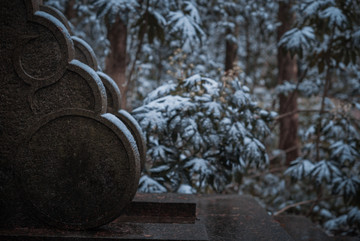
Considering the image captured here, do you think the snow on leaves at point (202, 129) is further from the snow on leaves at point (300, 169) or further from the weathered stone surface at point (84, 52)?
the snow on leaves at point (300, 169)

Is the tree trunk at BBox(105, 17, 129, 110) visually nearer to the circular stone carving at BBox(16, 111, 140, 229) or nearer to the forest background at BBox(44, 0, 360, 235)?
the forest background at BBox(44, 0, 360, 235)

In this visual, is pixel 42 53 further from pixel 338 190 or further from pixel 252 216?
pixel 338 190

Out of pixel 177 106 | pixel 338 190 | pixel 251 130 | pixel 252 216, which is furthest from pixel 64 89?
pixel 338 190

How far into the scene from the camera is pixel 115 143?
2.21m

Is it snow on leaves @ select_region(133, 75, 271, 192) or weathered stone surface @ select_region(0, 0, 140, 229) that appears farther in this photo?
snow on leaves @ select_region(133, 75, 271, 192)

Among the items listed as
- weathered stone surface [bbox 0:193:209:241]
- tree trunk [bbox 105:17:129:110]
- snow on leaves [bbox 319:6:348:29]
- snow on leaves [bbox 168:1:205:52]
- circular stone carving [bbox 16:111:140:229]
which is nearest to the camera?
weathered stone surface [bbox 0:193:209:241]

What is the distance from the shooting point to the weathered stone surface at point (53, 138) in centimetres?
220

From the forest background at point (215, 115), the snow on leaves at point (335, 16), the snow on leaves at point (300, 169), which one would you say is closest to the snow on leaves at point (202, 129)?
the forest background at point (215, 115)

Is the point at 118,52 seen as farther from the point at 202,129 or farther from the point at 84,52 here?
the point at 202,129

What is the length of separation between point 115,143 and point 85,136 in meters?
0.19

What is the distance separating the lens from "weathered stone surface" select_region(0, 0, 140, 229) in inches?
86.6

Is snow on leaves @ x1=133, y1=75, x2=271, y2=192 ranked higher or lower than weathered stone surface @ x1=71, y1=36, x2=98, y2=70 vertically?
lower

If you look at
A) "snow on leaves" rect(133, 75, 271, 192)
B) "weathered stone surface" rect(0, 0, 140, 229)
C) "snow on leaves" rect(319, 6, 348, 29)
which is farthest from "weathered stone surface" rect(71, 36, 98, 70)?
"snow on leaves" rect(319, 6, 348, 29)

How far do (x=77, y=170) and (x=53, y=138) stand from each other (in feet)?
0.81
